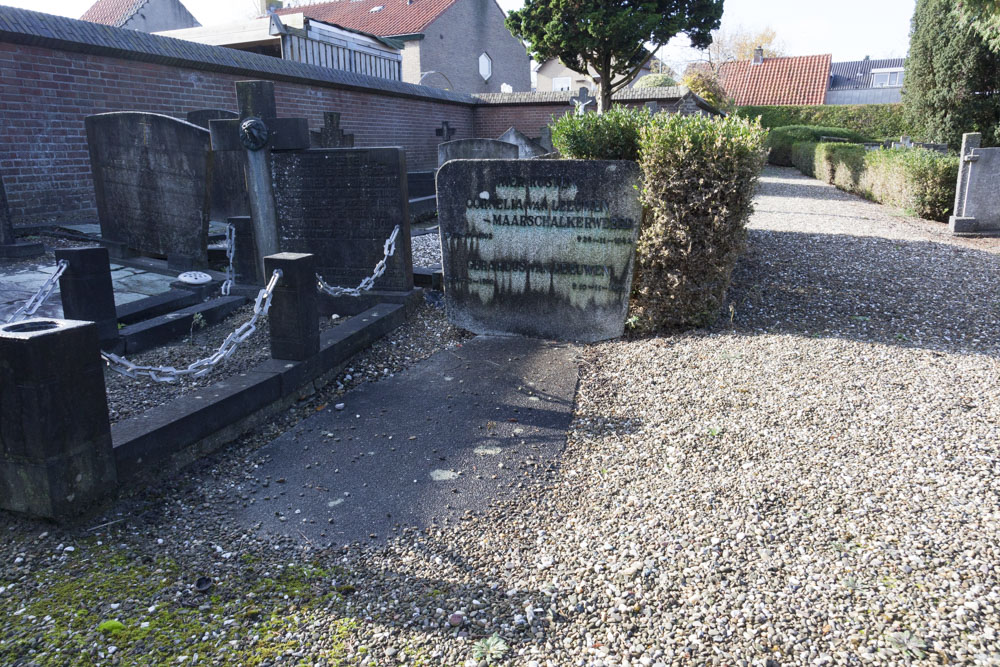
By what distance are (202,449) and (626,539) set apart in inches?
94.7

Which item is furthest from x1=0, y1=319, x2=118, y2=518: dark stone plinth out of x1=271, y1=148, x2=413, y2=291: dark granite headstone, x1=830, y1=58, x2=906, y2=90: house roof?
x1=830, y1=58, x2=906, y2=90: house roof

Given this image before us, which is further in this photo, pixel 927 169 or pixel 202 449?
pixel 927 169

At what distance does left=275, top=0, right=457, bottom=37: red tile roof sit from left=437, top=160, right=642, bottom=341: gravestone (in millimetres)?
28795

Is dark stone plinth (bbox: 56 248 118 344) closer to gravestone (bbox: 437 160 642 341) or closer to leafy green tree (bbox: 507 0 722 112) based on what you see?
gravestone (bbox: 437 160 642 341)

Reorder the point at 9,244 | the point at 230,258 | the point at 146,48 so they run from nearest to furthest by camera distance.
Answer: the point at 230,258 < the point at 9,244 < the point at 146,48

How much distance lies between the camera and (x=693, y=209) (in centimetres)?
538

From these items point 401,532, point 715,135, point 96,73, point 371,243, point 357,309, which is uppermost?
point 96,73

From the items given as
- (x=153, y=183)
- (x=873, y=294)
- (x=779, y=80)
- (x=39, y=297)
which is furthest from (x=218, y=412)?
A: (x=779, y=80)

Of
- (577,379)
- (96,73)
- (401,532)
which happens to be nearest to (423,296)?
(577,379)

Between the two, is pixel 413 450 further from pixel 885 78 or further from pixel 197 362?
pixel 885 78

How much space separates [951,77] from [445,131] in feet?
43.8

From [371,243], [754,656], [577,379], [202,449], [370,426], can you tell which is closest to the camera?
[754,656]

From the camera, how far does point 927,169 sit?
11945 millimetres

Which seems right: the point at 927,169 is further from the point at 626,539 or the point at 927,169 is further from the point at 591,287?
the point at 626,539
